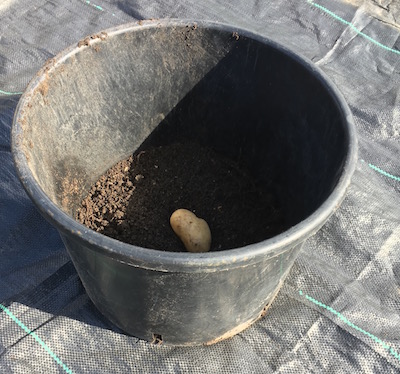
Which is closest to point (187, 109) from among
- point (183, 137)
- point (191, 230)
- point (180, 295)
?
point (183, 137)

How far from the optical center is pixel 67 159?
1.28m

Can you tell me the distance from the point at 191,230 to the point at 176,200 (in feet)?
0.62

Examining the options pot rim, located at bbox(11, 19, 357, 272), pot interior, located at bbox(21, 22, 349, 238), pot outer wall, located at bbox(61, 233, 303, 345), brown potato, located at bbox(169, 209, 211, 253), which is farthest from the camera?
brown potato, located at bbox(169, 209, 211, 253)

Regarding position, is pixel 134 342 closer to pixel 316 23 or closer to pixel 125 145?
pixel 125 145

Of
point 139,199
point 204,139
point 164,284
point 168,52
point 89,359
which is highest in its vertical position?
point 168,52

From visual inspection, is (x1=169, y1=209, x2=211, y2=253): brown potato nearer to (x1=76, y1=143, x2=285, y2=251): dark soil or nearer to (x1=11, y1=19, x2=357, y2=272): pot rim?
(x1=76, y1=143, x2=285, y2=251): dark soil

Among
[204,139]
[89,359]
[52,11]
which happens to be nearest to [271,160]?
[204,139]

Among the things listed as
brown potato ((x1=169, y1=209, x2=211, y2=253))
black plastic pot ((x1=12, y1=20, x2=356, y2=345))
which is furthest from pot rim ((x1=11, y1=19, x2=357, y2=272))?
brown potato ((x1=169, y1=209, x2=211, y2=253))

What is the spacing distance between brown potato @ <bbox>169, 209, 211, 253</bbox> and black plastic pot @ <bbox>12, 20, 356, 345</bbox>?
237mm

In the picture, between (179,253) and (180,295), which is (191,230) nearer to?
(180,295)

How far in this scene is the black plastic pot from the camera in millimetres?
879

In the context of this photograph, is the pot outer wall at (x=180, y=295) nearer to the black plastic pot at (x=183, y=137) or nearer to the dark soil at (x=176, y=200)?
the black plastic pot at (x=183, y=137)

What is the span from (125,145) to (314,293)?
738mm

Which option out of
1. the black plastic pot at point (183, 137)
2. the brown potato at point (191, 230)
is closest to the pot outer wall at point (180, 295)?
the black plastic pot at point (183, 137)
